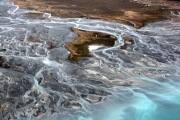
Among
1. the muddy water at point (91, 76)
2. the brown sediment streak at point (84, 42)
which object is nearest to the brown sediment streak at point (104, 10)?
the muddy water at point (91, 76)

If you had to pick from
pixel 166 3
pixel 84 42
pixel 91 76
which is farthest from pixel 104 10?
pixel 91 76

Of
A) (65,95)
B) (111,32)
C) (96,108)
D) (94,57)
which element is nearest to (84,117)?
(96,108)

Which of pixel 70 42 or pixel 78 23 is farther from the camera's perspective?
pixel 78 23

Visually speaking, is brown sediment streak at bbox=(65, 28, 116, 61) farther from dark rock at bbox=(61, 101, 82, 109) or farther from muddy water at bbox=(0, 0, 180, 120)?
dark rock at bbox=(61, 101, 82, 109)

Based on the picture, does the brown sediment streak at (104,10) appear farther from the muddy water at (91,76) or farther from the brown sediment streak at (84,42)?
the brown sediment streak at (84,42)

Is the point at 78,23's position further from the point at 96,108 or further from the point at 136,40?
the point at 96,108
